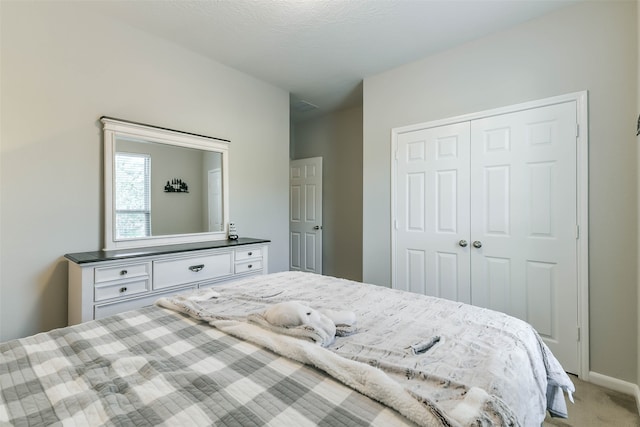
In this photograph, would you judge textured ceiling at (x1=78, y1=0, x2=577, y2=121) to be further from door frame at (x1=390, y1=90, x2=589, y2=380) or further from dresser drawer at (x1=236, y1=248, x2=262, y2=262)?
dresser drawer at (x1=236, y1=248, x2=262, y2=262)

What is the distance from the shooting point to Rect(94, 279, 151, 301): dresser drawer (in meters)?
1.97

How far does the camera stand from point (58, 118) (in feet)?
7.00

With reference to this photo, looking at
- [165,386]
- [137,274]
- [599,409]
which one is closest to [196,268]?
[137,274]

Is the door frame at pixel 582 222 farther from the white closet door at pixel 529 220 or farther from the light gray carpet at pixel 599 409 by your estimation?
the light gray carpet at pixel 599 409

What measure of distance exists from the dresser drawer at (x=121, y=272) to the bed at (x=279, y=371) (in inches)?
32.8

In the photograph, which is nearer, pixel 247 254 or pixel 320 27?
pixel 320 27

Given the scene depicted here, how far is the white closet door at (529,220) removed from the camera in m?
2.21

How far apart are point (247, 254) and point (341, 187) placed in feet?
7.12

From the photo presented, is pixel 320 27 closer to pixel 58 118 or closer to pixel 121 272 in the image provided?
pixel 58 118

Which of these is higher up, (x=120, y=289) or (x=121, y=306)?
(x=120, y=289)

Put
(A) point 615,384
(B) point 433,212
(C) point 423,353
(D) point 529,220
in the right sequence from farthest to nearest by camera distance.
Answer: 1. (B) point 433,212
2. (D) point 529,220
3. (A) point 615,384
4. (C) point 423,353

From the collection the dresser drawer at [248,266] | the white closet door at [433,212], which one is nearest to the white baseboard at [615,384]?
the white closet door at [433,212]

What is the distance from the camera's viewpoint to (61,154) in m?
2.15

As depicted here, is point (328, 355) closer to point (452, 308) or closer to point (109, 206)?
point (452, 308)
